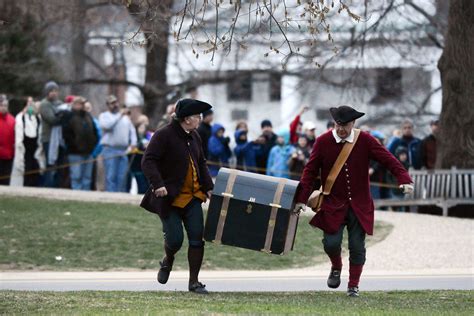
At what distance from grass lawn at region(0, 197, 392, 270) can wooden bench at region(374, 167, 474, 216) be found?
3096mm

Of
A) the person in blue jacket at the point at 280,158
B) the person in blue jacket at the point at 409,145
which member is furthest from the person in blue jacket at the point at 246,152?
the person in blue jacket at the point at 409,145

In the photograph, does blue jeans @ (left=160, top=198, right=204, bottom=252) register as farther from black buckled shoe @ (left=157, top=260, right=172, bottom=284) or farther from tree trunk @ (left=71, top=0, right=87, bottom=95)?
tree trunk @ (left=71, top=0, right=87, bottom=95)

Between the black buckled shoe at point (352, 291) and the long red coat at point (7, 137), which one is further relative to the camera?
the long red coat at point (7, 137)

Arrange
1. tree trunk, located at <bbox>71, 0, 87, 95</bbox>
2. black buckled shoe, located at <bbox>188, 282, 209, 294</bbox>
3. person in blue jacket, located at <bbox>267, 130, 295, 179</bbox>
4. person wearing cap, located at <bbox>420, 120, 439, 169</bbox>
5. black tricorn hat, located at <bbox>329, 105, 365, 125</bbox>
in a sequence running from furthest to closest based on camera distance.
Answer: tree trunk, located at <bbox>71, 0, 87, 95</bbox>
person wearing cap, located at <bbox>420, 120, 439, 169</bbox>
person in blue jacket, located at <bbox>267, 130, 295, 179</bbox>
black buckled shoe, located at <bbox>188, 282, 209, 294</bbox>
black tricorn hat, located at <bbox>329, 105, 365, 125</bbox>

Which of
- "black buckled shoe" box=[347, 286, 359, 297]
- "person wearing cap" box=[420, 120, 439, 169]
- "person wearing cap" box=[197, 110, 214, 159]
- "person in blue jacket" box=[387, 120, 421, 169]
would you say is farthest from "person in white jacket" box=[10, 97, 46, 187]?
"black buckled shoe" box=[347, 286, 359, 297]

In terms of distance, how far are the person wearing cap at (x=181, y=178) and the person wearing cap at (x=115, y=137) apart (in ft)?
36.4

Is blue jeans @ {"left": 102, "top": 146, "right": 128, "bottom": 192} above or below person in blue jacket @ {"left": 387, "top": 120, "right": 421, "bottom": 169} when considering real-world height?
below

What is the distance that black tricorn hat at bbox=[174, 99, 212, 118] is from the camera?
12.9 m

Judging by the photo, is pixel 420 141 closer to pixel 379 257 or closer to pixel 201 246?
pixel 379 257

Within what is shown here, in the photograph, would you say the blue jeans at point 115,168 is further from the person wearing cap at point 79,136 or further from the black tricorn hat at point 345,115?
the black tricorn hat at point 345,115

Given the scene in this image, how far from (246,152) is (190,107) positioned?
11922 mm

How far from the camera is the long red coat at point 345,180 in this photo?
1267 cm

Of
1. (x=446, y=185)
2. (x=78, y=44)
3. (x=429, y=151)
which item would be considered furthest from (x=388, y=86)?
(x=446, y=185)

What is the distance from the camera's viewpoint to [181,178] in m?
12.8
